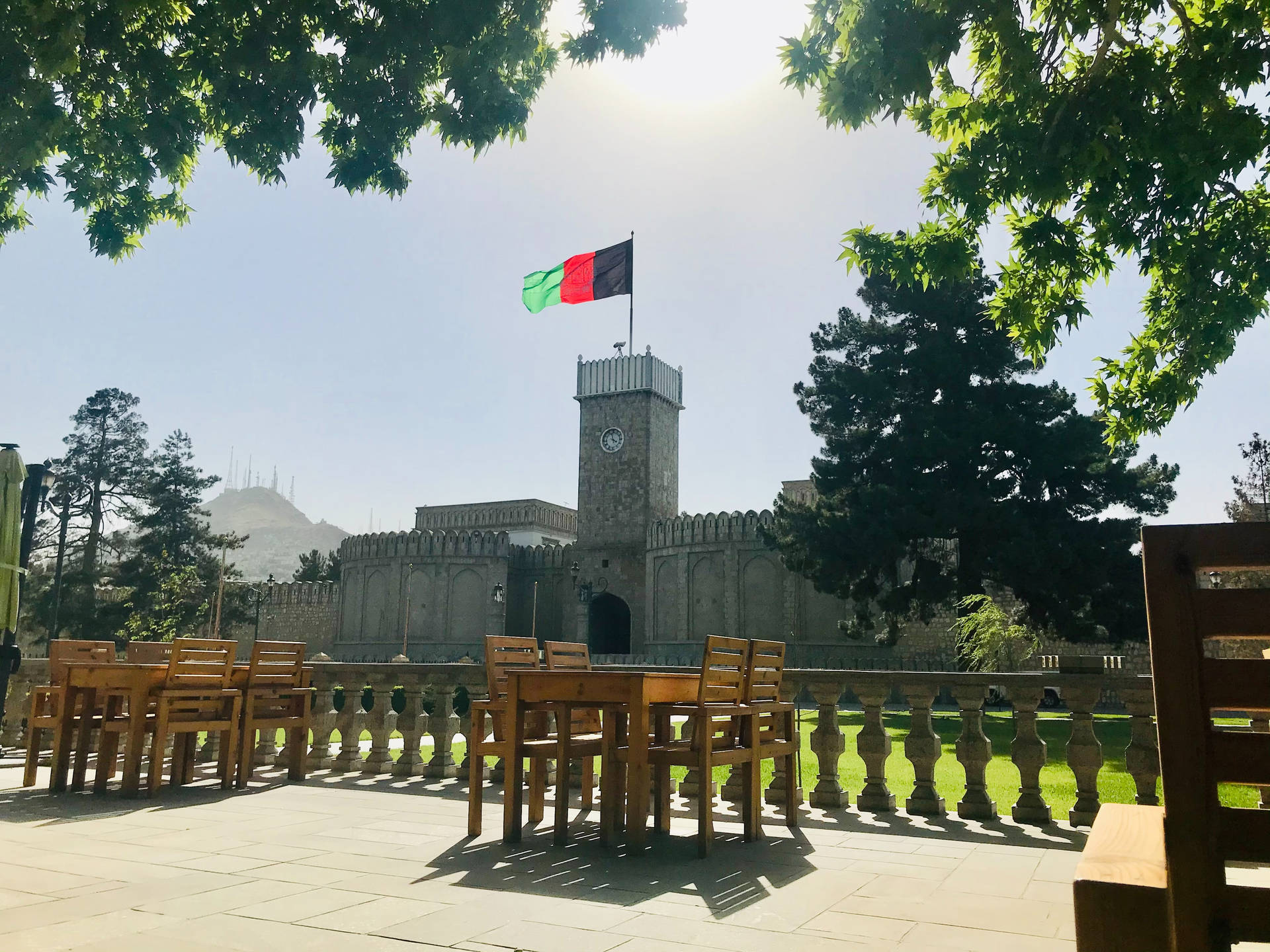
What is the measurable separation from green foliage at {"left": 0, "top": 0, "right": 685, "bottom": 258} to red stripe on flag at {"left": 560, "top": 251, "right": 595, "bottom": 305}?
22.6 meters

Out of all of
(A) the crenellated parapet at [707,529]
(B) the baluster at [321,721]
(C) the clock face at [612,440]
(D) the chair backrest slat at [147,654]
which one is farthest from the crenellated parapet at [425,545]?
Answer: (B) the baluster at [321,721]

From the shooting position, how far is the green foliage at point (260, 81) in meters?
5.02

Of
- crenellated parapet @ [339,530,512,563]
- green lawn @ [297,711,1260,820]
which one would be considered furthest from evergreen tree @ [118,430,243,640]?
green lawn @ [297,711,1260,820]

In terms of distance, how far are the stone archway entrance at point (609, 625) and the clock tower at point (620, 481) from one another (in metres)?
0.04

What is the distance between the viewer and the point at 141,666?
18.7ft

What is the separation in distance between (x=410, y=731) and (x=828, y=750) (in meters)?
3.13

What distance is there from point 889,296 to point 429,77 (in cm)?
1898

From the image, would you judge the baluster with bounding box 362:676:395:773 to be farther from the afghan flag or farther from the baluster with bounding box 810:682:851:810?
the afghan flag

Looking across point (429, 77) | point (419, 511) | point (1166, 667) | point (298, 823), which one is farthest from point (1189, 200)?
point (419, 511)

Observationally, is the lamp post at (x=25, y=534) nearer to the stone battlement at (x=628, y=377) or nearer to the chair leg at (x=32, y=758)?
the chair leg at (x=32, y=758)

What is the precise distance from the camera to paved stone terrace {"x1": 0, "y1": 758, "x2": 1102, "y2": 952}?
270 centimetres

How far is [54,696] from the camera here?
662 centimetres

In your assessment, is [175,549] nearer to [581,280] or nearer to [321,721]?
[581,280]

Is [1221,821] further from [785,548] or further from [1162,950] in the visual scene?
[785,548]
